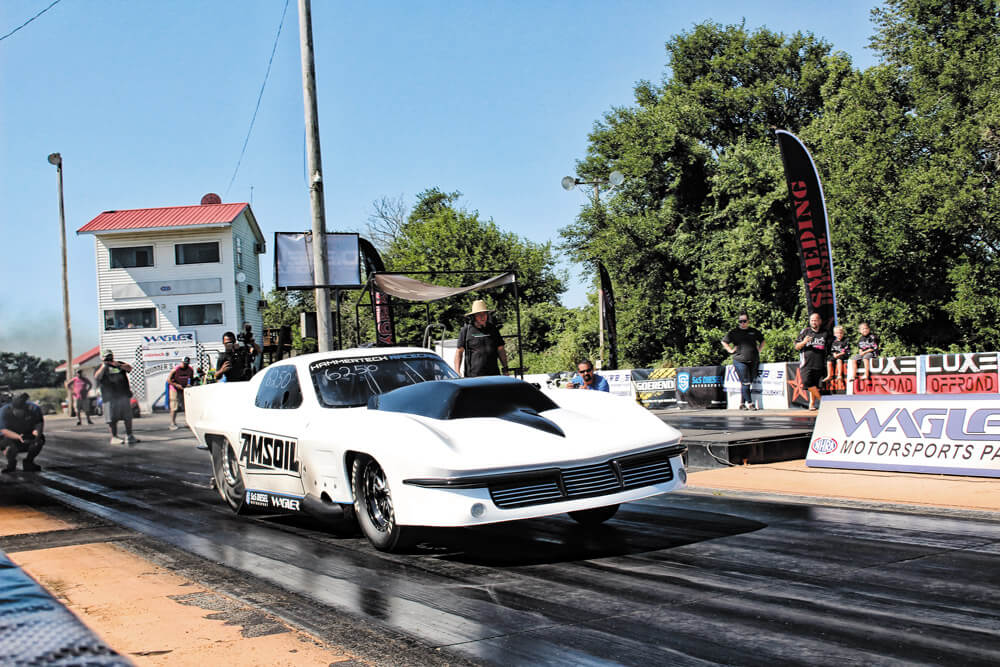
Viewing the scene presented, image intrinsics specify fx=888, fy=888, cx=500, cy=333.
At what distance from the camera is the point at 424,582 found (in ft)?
17.5

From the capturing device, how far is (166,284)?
51.8 meters

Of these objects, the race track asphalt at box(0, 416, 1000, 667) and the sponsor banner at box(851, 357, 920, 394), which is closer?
the race track asphalt at box(0, 416, 1000, 667)

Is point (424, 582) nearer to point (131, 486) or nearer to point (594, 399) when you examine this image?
point (594, 399)

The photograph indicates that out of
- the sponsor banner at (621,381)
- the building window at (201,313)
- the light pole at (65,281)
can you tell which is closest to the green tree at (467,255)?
the building window at (201,313)

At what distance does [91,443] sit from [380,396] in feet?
56.4

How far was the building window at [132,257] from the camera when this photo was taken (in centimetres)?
5206

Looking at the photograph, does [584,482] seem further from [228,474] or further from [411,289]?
[411,289]

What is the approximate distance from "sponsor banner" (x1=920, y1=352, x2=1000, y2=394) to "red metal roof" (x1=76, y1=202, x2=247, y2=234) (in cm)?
4229

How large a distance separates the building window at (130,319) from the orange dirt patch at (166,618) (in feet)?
158

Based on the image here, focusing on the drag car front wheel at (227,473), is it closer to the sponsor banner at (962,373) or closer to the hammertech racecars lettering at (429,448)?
the hammertech racecars lettering at (429,448)

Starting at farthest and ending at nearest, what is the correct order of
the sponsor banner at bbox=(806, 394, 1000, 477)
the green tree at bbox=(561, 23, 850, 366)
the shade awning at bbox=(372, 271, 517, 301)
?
1. the green tree at bbox=(561, 23, 850, 366)
2. the shade awning at bbox=(372, 271, 517, 301)
3. the sponsor banner at bbox=(806, 394, 1000, 477)

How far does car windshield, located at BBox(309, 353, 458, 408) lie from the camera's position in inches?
293

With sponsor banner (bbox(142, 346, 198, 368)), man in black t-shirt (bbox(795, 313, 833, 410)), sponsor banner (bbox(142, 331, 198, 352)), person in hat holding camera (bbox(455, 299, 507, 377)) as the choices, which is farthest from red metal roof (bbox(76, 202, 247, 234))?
person in hat holding camera (bbox(455, 299, 507, 377))

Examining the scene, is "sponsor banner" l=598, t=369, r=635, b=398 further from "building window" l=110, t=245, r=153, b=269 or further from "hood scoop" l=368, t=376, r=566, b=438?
"building window" l=110, t=245, r=153, b=269
